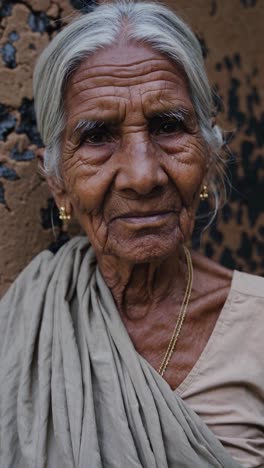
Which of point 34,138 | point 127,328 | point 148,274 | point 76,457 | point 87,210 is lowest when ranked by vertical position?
point 76,457

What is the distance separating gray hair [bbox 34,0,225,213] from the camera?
1.81 meters

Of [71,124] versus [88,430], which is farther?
[71,124]

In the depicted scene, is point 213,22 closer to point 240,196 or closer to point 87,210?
point 240,196

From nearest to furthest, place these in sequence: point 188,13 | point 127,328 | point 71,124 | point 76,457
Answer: point 76,457
point 71,124
point 127,328
point 188,13

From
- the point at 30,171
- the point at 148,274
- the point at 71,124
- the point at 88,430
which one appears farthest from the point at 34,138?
the point at 88,430

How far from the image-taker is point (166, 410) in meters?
1.72

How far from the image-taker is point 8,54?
221 centimetres

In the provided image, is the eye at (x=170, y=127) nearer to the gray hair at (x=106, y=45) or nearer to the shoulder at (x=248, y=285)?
the gray hair at (x=106, y=45)

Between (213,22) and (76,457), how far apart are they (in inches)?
67.4

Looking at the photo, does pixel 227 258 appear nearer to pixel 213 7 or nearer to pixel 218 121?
pixel 218 121

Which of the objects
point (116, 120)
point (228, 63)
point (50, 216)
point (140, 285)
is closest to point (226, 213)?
point (228, 63)

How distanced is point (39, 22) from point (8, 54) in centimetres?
17

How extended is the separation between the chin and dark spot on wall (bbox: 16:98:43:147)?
0.61 m

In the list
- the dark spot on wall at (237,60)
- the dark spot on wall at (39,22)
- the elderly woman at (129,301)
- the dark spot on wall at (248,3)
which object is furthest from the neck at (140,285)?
the dark spot on wall at (248,3)
